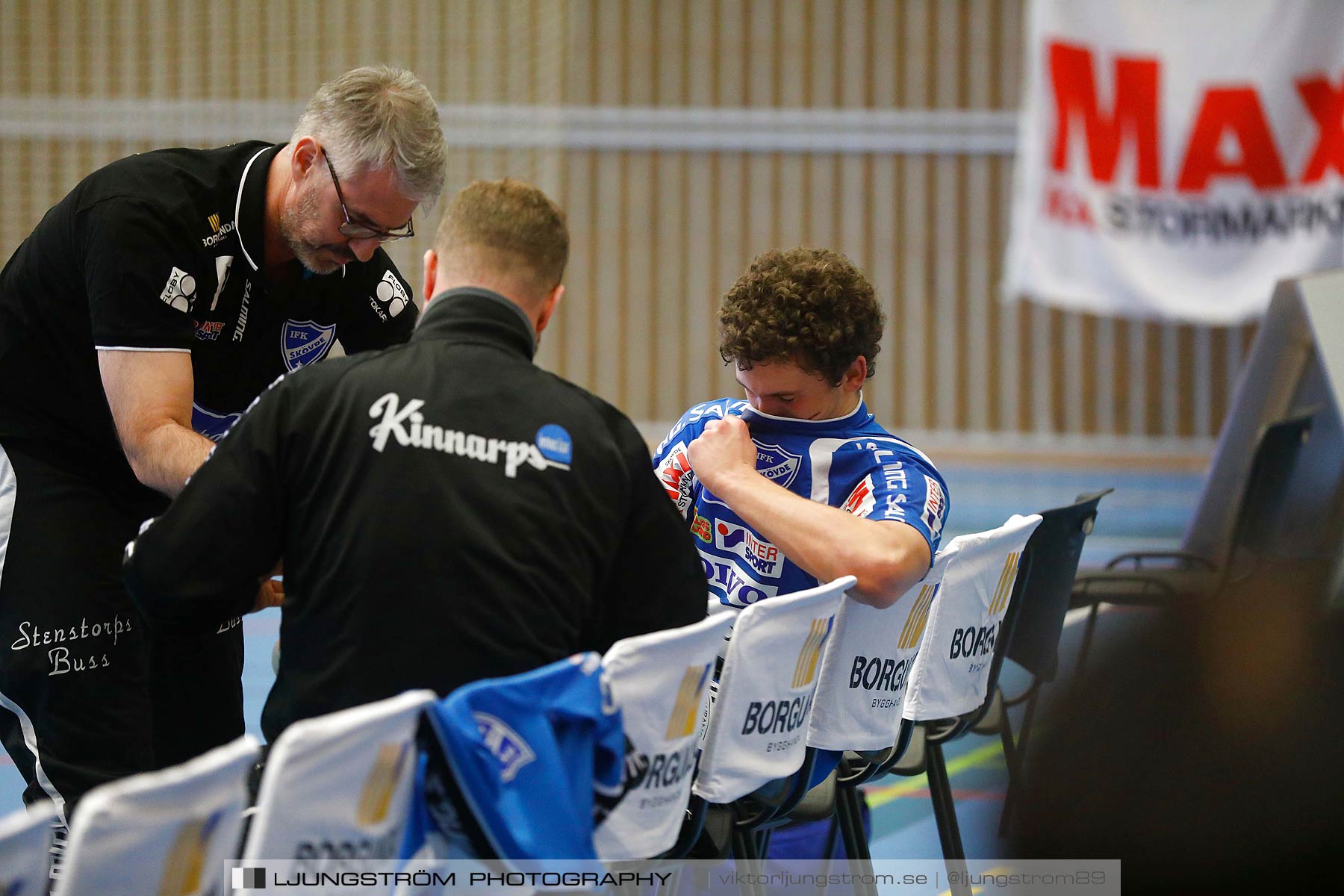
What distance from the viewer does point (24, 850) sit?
Answer: 3.76ft

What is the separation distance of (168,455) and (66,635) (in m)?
0.44

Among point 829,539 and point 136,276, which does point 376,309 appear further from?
point 829,539

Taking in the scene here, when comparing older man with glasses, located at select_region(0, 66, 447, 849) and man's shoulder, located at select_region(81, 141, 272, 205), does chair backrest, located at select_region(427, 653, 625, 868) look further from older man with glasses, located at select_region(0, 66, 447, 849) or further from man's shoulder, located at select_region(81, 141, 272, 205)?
man's shoulder, located at select_region(81, 141, 272, 205)

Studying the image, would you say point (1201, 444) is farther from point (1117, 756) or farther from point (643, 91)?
point (1117, 756)

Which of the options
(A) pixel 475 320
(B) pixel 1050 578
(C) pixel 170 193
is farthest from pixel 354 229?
(B) pixel 1050 578

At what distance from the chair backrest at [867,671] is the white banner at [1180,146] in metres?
7.62

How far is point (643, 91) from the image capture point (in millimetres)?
11141

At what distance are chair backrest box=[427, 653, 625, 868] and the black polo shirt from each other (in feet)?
3.37

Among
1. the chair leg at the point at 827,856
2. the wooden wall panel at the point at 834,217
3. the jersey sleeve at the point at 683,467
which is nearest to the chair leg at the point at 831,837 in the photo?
the chair leg at the point at 827,856

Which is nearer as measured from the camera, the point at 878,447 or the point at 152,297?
the point at 152,297

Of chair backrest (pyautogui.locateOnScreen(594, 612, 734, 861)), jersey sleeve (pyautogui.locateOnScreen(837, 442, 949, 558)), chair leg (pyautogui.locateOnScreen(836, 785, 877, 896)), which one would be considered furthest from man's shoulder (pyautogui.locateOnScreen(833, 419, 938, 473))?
chair backrest (pyautogui.locateOnScreen(594, 612, 734, 861))

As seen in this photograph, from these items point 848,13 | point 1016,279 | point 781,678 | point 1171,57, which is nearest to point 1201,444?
point 1016,279

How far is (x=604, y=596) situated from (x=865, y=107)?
9.94m

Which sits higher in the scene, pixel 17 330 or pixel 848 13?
pixel 848 13
